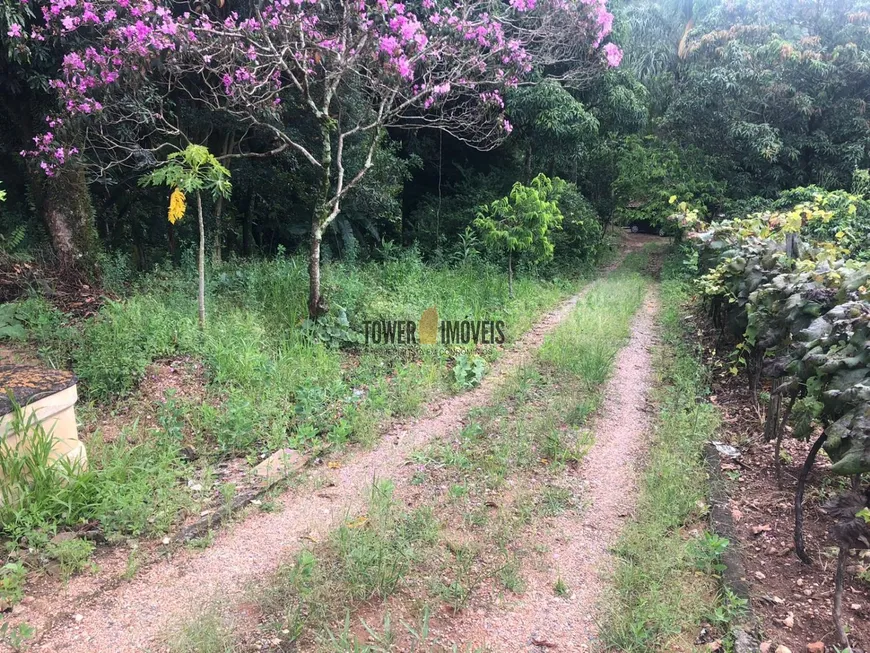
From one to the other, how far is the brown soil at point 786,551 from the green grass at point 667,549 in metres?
0.23

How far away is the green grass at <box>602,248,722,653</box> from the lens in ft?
7.75

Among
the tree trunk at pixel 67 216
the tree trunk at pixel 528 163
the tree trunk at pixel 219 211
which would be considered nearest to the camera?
the tree trunk at pixel 67 216

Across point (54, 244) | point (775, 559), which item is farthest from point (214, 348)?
point (775, 559)

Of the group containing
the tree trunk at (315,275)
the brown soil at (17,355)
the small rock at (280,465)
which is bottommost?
the small rock at (280,465)

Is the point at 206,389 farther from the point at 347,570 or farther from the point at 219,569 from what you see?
the point at 347,570

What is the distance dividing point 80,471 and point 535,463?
117 inches

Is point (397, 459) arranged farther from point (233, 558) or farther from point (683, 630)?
point (683, 630)

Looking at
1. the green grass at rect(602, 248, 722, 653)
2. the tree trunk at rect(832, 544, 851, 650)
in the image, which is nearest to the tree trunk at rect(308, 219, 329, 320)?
the green grass at rect(602, 248, 722, 653)

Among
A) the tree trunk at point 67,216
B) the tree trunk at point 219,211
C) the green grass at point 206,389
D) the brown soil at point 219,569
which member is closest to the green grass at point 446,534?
the brown soil at point 219,569

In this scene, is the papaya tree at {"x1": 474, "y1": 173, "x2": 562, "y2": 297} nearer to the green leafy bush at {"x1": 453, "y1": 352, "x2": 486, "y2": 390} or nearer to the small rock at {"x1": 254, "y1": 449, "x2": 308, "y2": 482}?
the green leafy bush at {"x1": 453, "y1": 352, "x2": 486, "y2": 390}

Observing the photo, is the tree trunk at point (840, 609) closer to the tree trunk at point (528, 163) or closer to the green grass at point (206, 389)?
the green grass at point (206, 389)

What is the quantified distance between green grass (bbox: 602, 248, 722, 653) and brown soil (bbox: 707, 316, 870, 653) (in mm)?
227

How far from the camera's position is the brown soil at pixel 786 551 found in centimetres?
238

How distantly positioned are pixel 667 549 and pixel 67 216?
282 inches
